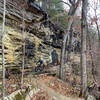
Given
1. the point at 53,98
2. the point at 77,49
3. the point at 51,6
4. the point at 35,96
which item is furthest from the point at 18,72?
the point at 51,6

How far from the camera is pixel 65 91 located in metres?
7.03

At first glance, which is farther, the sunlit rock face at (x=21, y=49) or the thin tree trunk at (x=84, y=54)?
the sunlit rock face at (x=21, y=49)

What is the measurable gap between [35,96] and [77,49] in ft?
42.8

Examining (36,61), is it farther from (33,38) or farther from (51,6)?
(51,6)

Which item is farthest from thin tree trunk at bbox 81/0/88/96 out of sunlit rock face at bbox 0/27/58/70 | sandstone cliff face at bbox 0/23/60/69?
A: sunlit rock face at bbox 0/27/58/70

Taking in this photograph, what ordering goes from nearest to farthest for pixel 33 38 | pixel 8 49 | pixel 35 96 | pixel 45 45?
1. pixel 35 96
2. pixel 8 49
3. pixel 33 38
4. pixel 45 45

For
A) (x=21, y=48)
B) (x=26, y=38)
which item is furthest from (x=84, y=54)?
(x=26, y=38)

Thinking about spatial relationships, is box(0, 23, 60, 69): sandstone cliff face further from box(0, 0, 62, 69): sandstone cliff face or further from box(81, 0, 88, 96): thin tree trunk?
box(81, 0, 88, 96): thin tree trunk

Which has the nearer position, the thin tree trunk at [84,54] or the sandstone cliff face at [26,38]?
the thin tree trunk at [84,54]

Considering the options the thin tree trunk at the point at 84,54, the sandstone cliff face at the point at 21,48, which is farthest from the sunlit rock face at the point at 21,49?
the thin tree trunk at the point at 84,54

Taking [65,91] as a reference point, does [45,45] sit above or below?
above

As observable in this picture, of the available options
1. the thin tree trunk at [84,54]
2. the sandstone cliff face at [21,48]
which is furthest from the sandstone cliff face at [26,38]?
the thin tree trunk at [84,54]

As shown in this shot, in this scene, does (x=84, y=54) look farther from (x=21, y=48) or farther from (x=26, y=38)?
(x=26, y=38)

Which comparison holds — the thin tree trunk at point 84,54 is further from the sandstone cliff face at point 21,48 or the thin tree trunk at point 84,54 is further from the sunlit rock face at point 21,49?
the sunlit rock face at point 21,49
